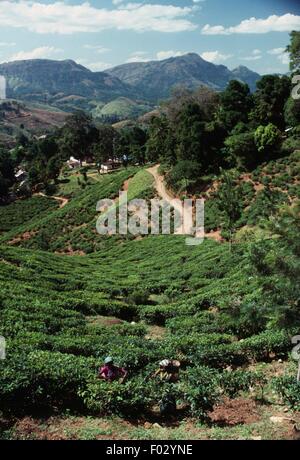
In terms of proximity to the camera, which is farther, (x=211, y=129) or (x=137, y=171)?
(x=137, y=171)

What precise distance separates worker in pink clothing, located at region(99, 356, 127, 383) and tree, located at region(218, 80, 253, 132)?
169ft

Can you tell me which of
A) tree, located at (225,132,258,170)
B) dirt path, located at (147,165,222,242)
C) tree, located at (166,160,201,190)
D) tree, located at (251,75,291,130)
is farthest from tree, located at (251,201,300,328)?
tree, located at (251,75,291,130)

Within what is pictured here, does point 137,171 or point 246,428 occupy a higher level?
point 137,171

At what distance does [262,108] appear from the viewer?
186ft

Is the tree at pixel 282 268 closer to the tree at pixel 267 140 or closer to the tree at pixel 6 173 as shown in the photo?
Result: the tree at pixel 267 140

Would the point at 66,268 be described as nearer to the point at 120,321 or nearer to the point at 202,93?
the point at 120,321

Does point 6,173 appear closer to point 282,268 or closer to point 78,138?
point 78,138

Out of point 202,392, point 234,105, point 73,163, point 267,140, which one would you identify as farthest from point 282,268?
point 73,163

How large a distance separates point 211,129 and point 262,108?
7.00m

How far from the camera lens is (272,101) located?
56.2m

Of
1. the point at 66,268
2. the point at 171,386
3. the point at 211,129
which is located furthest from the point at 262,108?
the point at 171,386

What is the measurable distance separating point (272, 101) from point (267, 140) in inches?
343

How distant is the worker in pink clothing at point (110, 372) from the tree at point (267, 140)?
4237 centimetres

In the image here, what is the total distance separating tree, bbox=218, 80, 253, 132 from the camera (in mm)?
59425
